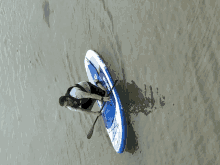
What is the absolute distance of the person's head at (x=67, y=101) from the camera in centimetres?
19

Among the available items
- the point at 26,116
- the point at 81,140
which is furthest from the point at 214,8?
the point at 26,116

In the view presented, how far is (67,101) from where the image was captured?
194 millimetres

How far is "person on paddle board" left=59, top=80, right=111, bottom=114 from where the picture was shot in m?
0.19

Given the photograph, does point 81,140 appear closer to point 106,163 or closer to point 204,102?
point 106,163

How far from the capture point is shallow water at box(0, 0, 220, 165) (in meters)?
0.13

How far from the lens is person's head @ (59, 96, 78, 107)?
193 millimetres

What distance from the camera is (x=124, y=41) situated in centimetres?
19

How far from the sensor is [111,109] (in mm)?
205

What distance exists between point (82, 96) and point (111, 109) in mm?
34

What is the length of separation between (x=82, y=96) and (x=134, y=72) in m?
0.06

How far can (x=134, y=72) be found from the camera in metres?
0.19

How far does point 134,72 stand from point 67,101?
2.8 inches

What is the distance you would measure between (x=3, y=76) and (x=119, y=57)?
0.40m

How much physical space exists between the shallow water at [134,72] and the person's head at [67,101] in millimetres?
49
